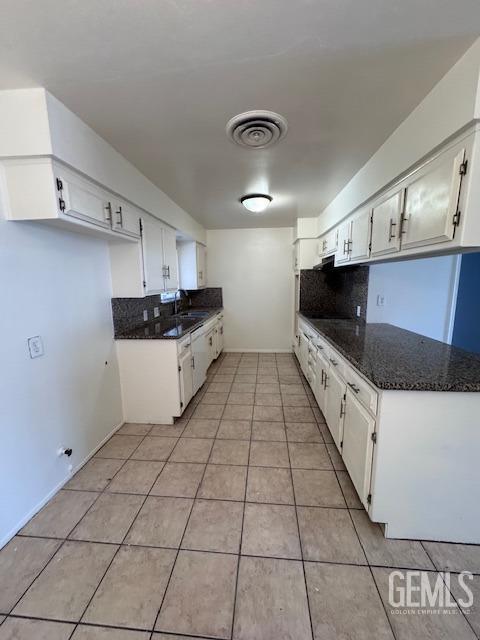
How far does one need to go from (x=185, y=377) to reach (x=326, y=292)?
2.57 metres

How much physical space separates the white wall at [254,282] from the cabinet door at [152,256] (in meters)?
2.16

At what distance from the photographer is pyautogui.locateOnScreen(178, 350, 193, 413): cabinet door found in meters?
2.69

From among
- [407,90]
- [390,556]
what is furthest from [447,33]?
[390,556]

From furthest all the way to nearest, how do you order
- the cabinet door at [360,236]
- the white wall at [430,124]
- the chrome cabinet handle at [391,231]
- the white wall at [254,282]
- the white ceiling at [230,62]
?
the white wall at [254,282]
the cabinet door at [360,236]
the chrome cabinet handle at [391,231]
the white wall at [430,124]
the white ceiling at [230,62]

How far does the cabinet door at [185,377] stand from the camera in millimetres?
2693

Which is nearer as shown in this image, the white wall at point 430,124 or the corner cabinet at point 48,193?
the white wall at point 430,124

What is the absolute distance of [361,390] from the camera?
63.9 inches

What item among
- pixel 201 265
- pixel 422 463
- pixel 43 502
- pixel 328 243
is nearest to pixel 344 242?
pixel 328 243

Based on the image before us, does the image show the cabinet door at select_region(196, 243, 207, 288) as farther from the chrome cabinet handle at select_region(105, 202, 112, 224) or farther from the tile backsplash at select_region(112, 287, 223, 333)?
the chrome cabinet handle at select_region(105, 202, 112, 224)

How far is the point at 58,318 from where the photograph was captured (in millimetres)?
1877

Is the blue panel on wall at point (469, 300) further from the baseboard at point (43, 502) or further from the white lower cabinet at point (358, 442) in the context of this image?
the baseboard at point (43, 502)

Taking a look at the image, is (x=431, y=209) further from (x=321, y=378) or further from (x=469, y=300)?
(x=469, y=300)

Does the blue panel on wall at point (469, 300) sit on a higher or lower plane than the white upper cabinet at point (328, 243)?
lower

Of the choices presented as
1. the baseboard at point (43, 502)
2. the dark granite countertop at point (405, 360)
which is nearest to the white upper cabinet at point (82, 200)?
the baseboard at point (43, 502)
